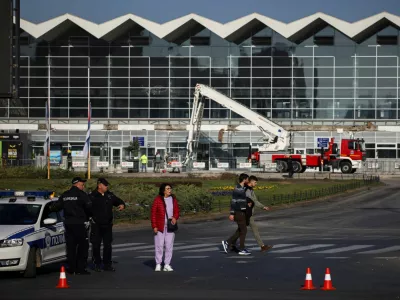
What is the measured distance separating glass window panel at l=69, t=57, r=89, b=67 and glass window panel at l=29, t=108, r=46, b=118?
4695 millimetres

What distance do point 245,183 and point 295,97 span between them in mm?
65724

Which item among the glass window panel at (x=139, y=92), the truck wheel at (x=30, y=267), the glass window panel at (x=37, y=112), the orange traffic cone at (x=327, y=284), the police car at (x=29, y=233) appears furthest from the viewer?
the glass window panel at (x=139, y=92)

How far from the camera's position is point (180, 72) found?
90562mm

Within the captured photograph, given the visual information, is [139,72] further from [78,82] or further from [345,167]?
[345,167]

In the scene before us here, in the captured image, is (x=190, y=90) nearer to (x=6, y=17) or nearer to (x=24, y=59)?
(x=24, y=59)

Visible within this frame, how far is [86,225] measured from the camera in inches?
836

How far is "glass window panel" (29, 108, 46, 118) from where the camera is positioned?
297 ft

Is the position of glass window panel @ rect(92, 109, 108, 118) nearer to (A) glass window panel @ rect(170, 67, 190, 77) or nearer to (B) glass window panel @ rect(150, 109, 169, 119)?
(B) glass window panel @ rect(150, 109, 169, 119)

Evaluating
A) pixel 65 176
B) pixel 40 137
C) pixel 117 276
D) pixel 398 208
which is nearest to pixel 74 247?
pixel 117 276

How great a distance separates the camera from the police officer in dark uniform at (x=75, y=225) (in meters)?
19.9

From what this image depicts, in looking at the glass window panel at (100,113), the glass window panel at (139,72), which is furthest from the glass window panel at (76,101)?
the glass window panel at (139,72)

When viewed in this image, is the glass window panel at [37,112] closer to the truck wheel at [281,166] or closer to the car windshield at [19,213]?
the truck wheel at [281,166]

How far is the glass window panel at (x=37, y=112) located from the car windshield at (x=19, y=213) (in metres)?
70.4

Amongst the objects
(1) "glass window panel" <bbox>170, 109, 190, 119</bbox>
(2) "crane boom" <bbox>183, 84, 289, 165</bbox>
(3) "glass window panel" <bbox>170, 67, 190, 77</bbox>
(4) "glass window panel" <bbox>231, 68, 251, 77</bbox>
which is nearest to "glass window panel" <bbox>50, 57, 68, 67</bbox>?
(3) "glass window panel" <bbox>170, 67, 190, 77</bbox>
